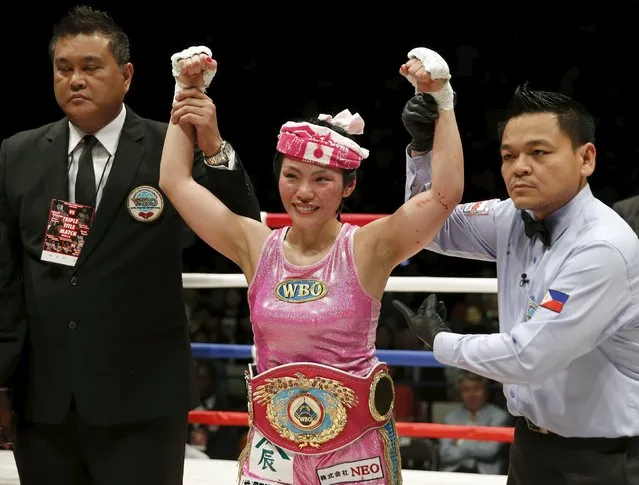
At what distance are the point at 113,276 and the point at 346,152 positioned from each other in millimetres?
626

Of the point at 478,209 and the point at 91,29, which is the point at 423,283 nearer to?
the point at 478,209

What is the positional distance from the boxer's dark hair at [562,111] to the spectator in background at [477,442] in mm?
2397

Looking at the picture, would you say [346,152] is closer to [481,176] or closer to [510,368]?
[510,368]

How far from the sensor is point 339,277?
6.06 ft

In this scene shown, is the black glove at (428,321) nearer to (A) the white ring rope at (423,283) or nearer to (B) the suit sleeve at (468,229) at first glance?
(B) the suit sleeve at (468,229)

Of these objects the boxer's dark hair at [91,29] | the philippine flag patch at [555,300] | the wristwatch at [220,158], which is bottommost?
the philippine flag patch at [555,300]

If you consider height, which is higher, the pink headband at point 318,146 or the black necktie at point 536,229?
the pink headband at point 318,146

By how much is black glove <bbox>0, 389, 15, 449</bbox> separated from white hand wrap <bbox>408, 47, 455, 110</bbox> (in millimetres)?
1171

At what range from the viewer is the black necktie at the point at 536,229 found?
1.83m

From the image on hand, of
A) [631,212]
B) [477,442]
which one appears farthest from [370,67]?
[631,212]

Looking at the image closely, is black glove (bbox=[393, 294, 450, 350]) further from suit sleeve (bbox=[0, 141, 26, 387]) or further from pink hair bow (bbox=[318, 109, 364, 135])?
suit sleeve (bbox=[0, 141, 26, 387])

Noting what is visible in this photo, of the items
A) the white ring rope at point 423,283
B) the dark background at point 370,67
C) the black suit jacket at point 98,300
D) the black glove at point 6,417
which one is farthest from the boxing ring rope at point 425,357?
the dark background at point 370,67

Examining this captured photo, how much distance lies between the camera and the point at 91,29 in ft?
7.16

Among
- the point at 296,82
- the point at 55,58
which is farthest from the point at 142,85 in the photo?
the point at 55,58
